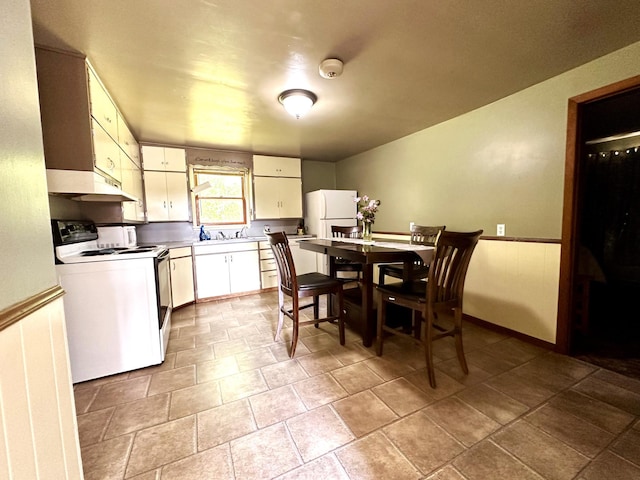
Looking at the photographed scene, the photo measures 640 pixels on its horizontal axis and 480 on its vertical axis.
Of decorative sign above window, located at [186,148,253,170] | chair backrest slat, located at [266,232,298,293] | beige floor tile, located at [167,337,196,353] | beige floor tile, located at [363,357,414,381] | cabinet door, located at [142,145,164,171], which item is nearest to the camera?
beige floor tile, located at [363,357,414,381]

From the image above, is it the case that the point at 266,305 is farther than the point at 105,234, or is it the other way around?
the point at 266,305

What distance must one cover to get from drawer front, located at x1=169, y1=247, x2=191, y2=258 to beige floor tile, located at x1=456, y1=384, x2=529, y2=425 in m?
3.38

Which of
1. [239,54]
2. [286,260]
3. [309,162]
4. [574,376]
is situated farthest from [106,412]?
[309,162]

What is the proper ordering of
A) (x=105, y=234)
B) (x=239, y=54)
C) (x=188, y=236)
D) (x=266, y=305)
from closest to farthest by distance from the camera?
(x=239, y=54) < (x=105, y=234) < (x=266, y=305) < (x=188, y=236)

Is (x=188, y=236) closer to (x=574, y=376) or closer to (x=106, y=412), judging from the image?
(x=106, y=412)

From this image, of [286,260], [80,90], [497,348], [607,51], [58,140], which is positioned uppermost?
[607,51]

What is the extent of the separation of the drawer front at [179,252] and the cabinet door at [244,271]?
1.81 ft

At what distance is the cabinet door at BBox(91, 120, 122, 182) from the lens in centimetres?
193

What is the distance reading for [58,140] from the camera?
5.88 ft

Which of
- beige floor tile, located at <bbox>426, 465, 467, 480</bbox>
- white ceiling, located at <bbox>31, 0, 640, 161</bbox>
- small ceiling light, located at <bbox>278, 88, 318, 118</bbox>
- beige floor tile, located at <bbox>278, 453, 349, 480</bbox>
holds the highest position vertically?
white ceiling, located at <bbox>31, 0, 640, 161</bbox>

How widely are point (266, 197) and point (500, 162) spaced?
331 cm

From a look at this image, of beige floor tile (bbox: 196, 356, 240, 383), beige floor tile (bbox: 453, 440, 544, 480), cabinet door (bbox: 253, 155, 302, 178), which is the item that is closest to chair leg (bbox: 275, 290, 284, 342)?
beige floor tile (bbox: 196, 356, 240, 383)

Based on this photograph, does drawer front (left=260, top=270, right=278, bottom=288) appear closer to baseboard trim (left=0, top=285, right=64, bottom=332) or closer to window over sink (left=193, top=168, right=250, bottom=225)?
window over sink (left=193, top=168, right=250, bottom=225)

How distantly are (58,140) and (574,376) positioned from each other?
3.98m
